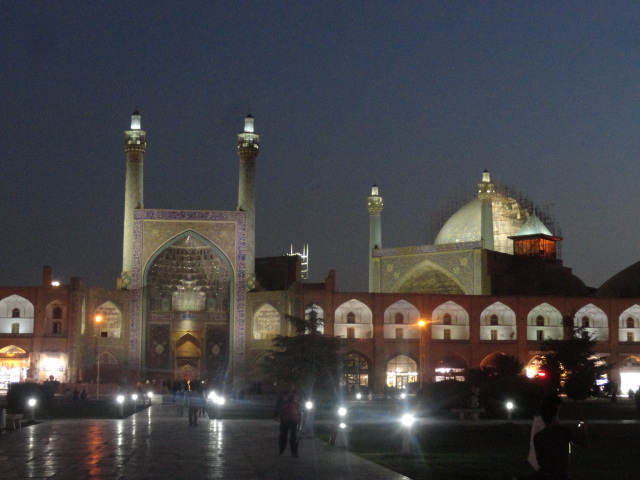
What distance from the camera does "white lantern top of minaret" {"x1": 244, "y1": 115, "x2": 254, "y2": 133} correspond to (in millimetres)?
44147

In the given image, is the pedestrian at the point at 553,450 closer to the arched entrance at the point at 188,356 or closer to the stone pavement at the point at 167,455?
the stone pavement at the point at 167,455

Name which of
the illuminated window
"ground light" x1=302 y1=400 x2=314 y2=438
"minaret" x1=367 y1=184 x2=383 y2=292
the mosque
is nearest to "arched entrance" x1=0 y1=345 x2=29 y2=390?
the mosque

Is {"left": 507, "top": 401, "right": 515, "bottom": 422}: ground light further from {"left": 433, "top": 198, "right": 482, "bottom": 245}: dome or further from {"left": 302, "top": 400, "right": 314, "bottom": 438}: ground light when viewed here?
{"left": 433, "top": 198, "right": 482, "bottom": 245}: dome

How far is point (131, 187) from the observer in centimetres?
4262

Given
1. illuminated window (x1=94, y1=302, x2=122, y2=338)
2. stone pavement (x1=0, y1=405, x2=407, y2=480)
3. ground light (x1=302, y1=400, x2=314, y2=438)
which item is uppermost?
illuminated window (x1=94, y1=302, x2=122, y2=338)

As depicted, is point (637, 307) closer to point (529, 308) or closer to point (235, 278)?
point (529, 308)

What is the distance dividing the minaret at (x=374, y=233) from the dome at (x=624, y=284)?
11.5m

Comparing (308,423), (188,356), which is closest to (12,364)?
(188,356)

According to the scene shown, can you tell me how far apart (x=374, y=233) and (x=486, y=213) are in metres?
5.87

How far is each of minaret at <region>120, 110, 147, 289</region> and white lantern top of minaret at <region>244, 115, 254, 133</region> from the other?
444cm

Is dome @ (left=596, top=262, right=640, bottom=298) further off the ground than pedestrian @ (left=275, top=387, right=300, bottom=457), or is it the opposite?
dome @ (left=596, top=262, right=640, bottom=298)

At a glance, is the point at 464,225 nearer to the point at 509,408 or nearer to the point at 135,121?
the point at 135,121

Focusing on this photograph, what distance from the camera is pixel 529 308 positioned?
42.2 meters

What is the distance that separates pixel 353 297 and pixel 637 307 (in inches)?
495
